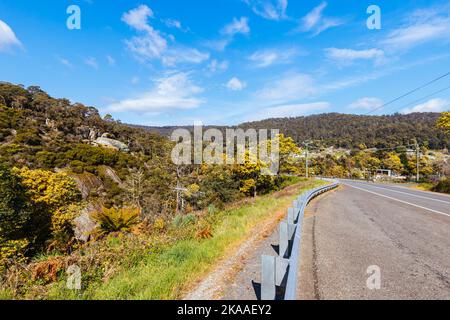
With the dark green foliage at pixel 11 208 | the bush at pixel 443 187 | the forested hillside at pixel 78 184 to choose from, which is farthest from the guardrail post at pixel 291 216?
the bush at pixel 443 187

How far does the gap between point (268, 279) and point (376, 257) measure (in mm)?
3664

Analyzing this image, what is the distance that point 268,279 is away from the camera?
332cm

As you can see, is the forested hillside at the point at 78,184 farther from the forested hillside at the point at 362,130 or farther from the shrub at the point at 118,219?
the forested hillside at the point at 362,130

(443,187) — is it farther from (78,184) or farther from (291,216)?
(78,184)

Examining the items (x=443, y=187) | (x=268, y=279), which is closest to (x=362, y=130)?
(x=443, y=187)

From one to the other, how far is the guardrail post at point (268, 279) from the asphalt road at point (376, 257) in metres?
0.97

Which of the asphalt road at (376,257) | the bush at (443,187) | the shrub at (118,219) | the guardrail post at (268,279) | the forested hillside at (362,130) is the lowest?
the shrub at (118,219)

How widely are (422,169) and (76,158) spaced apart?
7943 cm

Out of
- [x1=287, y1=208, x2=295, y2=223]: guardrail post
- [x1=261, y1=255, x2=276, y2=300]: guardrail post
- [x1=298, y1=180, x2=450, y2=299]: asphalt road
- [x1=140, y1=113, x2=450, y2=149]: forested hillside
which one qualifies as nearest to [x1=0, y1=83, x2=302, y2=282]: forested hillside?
[x1=287, y1=208, x2=295, y2=223]: guardrail post

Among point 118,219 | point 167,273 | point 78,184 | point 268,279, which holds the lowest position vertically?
point 118,219

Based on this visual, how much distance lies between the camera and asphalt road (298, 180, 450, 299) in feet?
13.8

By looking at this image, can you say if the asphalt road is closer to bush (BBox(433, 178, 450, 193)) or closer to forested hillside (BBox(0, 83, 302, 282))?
forested hillside (BBox(0, 83, 302, 282))

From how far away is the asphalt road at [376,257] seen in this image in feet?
13.8
